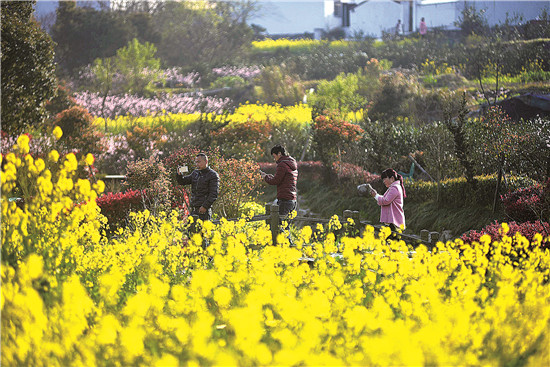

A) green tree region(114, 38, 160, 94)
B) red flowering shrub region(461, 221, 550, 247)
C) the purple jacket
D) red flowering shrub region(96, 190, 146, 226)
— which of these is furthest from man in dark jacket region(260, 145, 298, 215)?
green tree region(114, 38, 160, 94)

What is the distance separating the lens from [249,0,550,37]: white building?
65.2 ft

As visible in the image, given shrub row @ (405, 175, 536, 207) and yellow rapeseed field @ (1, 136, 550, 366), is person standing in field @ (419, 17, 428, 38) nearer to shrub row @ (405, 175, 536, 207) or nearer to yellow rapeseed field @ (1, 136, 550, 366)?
shrub row @ (405, 175, 536, 207)

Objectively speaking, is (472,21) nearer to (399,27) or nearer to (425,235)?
(399,27)

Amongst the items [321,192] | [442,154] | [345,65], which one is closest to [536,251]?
[442,154]

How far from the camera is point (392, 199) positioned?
739cm

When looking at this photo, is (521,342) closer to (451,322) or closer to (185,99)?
(451,322)

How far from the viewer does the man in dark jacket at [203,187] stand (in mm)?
7727

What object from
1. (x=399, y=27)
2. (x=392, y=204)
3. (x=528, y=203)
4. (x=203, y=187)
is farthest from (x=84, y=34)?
(x=528, y=203)

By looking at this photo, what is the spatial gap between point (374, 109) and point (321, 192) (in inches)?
344

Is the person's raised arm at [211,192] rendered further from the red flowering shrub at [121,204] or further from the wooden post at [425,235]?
Result: the wooden post at [425,235]

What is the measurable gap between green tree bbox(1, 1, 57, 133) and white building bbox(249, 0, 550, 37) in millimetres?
12434

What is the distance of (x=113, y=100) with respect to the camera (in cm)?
2194

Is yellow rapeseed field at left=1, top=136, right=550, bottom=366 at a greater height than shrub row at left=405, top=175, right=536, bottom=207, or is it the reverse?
yellow rapeseed field at left=1, top=136, right=550, bottom=366

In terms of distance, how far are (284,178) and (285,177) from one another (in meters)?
0.02
